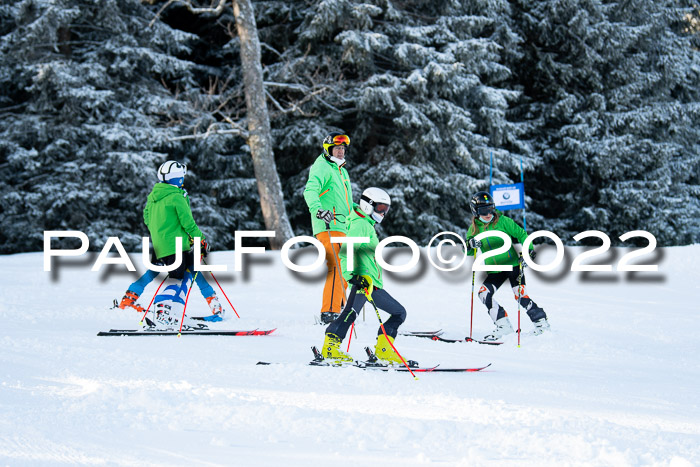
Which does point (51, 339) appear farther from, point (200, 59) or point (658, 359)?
point (200, 59)

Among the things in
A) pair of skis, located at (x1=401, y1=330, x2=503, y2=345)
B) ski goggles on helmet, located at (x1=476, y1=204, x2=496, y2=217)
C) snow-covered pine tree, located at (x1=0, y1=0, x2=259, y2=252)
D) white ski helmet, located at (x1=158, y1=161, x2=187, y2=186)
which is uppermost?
snow-covered pine tree, located at (x1=0, y1=0, x2=259, y2=252)

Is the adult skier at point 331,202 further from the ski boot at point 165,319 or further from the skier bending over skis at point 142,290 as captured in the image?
the ski boot at point 165,319

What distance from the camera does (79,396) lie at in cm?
481

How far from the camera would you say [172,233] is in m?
7.61

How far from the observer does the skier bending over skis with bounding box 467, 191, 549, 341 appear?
25.4ft

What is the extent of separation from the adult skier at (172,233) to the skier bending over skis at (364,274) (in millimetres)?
2114

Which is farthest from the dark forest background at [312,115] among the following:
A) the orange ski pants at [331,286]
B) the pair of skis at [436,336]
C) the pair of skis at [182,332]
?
the pair of skis at [436,336]

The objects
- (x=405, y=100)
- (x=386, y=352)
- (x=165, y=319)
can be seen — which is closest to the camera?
(x=386, y=352)

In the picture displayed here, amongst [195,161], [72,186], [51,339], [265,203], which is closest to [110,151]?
[72,186]

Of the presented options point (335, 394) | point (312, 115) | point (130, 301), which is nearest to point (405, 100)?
point (312, 115)

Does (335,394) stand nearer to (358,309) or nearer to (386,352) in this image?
(358,309)

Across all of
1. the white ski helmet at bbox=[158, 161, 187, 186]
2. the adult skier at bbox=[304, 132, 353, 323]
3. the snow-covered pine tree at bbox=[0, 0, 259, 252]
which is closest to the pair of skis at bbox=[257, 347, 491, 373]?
the adult skier at bbox=[304, 132, 353, 323]

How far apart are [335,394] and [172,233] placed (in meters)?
3.23

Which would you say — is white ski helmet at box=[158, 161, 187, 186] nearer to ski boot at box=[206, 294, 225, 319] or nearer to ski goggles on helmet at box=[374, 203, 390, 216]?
ski boot at box=[206, 294, 225, 319]
